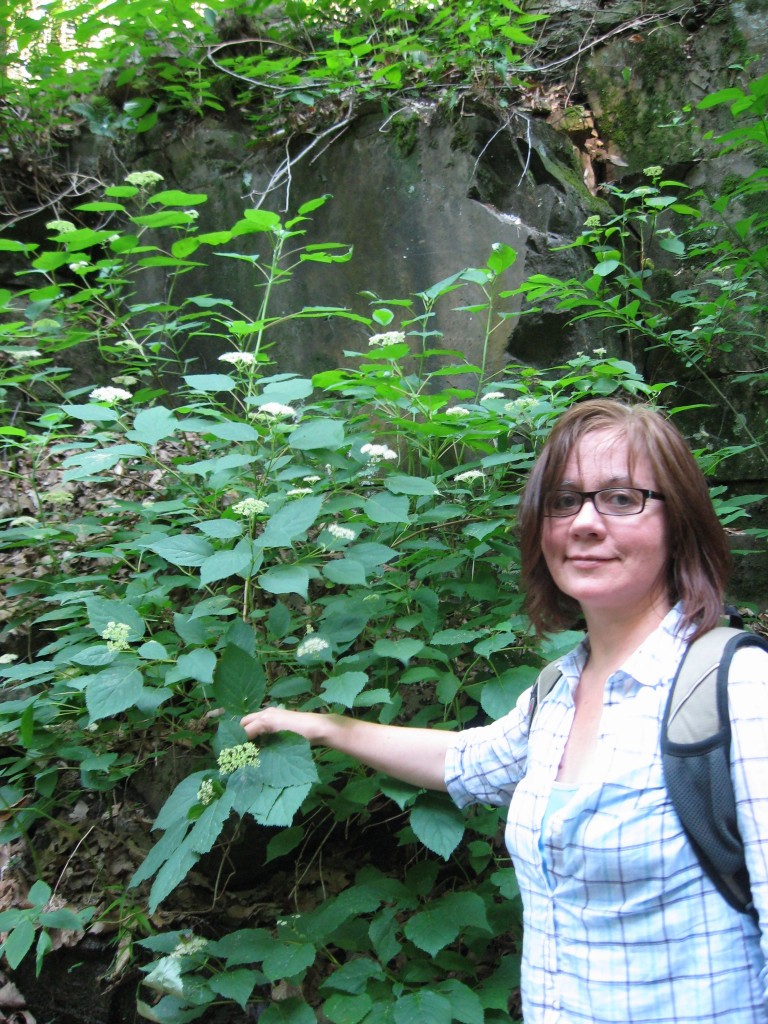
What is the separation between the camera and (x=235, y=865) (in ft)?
8.18

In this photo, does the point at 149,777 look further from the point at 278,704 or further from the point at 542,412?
the point at 542,412

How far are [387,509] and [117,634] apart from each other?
2.36ft

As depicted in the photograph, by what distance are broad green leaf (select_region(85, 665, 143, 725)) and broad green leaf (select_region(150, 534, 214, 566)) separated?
278 mm

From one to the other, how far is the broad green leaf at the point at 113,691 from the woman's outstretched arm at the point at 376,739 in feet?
0.86

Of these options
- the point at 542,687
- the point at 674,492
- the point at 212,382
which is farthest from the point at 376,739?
the point at 212,382

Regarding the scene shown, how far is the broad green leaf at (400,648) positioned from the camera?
184 cm

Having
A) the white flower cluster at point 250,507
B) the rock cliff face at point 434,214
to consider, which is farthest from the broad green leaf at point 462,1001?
the rock cliff face at point 434,214

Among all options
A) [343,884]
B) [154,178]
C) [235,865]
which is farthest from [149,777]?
[154,178]

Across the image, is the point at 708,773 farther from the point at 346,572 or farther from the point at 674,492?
the point at 346,572

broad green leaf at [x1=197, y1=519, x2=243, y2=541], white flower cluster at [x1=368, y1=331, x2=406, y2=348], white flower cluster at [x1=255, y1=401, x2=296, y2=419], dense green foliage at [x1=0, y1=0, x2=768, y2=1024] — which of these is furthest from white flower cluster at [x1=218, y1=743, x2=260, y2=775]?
white flower cluster at [x1=368, y1=331, x2=406, y2=348]

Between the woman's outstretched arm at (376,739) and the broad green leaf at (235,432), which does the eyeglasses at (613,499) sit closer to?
the woman's outstretched arm at (376,739)

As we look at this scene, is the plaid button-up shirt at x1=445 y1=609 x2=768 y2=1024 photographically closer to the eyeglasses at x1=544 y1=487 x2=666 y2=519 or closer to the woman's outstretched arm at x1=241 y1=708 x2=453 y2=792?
the eyeglasses at x1=544 y1=487 x2=666 y2=519

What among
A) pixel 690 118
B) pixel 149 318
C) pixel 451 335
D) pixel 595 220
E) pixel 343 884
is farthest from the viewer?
pixel 149 318

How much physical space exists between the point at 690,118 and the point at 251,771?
14.2 feet
